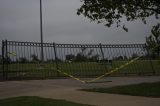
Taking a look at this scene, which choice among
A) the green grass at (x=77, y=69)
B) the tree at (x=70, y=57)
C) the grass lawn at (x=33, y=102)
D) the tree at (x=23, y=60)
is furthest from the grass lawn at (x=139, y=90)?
the tree at (x=70, y=57)

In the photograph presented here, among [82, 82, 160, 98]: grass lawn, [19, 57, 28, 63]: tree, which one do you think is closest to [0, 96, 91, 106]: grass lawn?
[82, 82, 160, 98]: grass lawn

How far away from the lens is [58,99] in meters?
13.2

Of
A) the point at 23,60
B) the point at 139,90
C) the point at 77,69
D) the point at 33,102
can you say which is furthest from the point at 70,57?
the point at 33,102

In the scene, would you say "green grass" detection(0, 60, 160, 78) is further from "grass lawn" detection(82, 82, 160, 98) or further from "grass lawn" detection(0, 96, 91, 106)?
"grass lawn" detection(0, 96, 91, 106)

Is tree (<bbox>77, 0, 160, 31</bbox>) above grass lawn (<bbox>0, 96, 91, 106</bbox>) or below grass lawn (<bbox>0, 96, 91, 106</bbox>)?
above

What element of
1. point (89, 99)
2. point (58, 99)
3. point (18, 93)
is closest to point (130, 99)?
point (89, 99)

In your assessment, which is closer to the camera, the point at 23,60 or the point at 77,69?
the point at 23,60

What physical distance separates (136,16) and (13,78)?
680 centimetres

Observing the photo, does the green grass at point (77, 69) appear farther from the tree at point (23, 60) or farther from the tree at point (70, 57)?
the tree at point (70, 57)

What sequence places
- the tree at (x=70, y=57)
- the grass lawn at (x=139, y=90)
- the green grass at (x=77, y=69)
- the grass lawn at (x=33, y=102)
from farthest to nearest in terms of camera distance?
the tree at (x=70, y=57) → the green grass at (x=77, y=69) → the grass lawn at (x=139, y=90) → the grass lawn at (x=33, y=102)

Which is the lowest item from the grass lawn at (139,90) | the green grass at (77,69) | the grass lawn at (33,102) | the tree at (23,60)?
the grass lawn at (33,102)

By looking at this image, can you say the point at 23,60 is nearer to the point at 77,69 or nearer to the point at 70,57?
the point at 70,57

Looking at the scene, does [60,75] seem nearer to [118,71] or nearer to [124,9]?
[118,71]

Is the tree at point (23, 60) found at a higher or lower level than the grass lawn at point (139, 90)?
higher
